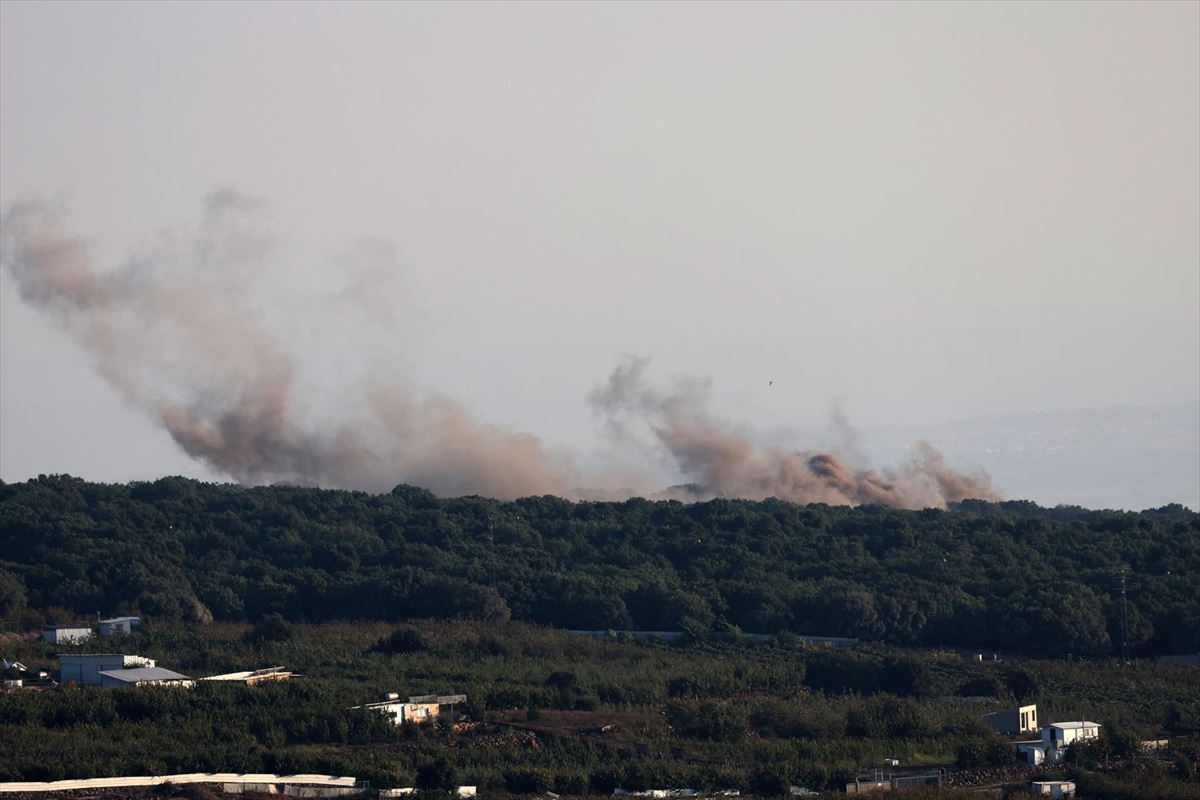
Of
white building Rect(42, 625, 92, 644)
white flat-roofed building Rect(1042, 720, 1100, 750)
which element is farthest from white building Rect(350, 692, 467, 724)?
white building Rect(42, 625, 92, 644)

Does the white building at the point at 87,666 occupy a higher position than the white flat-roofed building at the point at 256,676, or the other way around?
the white building at the point at 87,666

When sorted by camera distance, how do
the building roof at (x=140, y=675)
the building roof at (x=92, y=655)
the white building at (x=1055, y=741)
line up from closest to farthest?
the white building at (x=1055, y=741)
the building roof at (x=140, y=675)
the building roof at (x=92, y=655)

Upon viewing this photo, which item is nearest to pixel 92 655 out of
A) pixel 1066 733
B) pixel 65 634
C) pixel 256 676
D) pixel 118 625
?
pixel 256 676

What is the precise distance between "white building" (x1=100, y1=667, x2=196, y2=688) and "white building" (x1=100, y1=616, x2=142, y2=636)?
11.1 meters

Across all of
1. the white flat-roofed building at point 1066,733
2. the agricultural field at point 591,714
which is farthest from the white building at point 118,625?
the white flat-roofed building at point 1066,733

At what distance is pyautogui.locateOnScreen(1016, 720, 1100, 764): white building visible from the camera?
57844mm

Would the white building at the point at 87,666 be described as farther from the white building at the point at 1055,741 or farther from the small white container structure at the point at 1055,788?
the small white container structure at the point at 1055,788

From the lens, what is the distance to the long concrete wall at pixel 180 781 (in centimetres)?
5031

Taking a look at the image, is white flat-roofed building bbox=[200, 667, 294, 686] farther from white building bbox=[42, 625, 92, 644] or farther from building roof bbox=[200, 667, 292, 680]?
white building bbox=[42, 625, 92, 644]

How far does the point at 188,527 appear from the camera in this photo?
99875 millimetres

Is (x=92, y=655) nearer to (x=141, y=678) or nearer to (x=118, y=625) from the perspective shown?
(x=141, y=678)

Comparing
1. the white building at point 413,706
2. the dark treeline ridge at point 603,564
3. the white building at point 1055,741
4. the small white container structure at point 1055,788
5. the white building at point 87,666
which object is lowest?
the small white container structure at point 1055,788

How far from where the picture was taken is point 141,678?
6397cm

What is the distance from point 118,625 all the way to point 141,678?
14385mm
